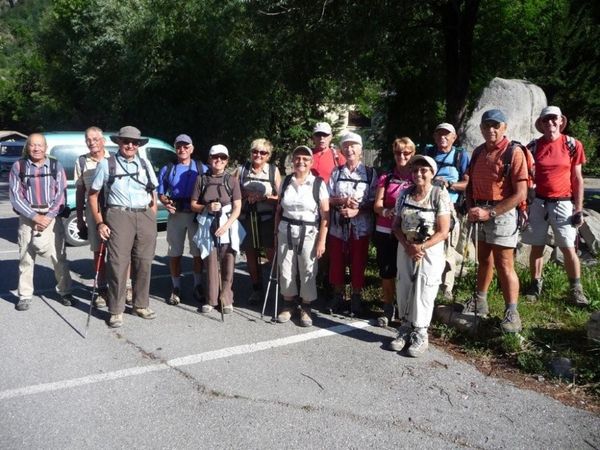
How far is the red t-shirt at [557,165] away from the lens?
18.6 feet

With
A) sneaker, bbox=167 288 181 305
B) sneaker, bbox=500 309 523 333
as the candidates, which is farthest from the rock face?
sneaker, bbox=167 288 181 305

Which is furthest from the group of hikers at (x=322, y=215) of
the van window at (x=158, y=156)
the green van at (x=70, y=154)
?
the van window at (x=158, y=156)

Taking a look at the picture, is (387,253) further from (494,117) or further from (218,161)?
(218,161)

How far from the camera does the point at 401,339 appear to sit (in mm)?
4969

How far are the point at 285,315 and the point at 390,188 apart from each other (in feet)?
5.35

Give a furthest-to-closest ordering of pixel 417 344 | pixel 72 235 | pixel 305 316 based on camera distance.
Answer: pixel 72 235
pixel 305 316
pixel 417 344

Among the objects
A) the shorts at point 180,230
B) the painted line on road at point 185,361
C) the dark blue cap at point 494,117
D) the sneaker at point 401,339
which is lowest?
the painted line on road at point 185,361

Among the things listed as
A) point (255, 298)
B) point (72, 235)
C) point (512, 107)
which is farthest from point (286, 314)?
point (72, 235)

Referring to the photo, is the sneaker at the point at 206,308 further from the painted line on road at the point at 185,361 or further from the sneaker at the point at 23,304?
the sneaker at the point at 23,304

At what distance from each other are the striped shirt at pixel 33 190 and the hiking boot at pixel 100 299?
3.12 feet

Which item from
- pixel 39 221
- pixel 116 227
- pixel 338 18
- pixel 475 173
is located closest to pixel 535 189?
pixel 475 173

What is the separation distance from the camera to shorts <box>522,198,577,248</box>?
5707 millimetres

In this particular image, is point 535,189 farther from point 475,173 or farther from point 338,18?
point 338,18

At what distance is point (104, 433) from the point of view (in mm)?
3510
